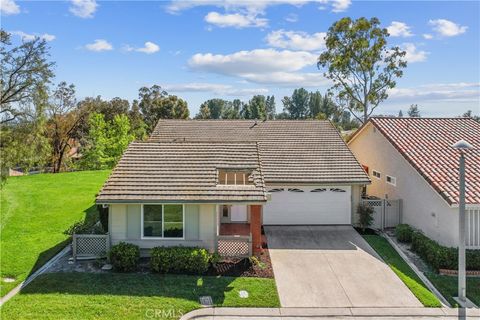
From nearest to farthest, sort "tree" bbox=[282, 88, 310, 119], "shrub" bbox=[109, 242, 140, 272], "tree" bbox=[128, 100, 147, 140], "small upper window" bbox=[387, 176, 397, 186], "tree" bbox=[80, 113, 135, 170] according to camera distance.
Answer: "shrub" bbox=[109, 242, 140, 272]
"small upper window" bbox=[387, 176, 397, 186]
"tree" bbox=[80, 113, 135, 170]
"tree" bbox=[128, 100, 147, 140]
"tree" bbox=[282, 88, 310, 119]

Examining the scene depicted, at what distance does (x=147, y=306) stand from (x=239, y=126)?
53.5ft

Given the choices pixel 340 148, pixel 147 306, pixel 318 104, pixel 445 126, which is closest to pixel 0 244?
pixel 147 306

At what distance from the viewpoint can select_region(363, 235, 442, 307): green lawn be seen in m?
11.8

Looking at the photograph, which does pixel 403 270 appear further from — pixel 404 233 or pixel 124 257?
pixel 124 257

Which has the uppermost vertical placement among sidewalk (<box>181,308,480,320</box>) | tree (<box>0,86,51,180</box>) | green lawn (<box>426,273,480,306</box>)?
tree (<box>0,86,51,180</box>)

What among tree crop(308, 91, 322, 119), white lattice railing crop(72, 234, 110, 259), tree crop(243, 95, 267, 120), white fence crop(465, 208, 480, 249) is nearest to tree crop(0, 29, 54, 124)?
white lattice railing crop(72, 234, 110, 259)

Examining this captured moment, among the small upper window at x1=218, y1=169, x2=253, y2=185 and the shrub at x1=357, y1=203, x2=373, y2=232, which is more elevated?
the small upper window at x1=218, y1=169, x2=253, y2=185

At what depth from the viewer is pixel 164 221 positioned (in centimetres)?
1448

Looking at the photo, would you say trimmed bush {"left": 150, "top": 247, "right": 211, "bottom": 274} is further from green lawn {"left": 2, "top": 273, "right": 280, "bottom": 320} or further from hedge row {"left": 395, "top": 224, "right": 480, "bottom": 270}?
hedge row {"left": 395, "top": 224, "right": 480, "bottom": 270}

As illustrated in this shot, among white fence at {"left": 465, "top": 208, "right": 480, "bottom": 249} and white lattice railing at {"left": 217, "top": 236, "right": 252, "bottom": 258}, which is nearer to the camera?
white lattice railing at {"left": 217, "top": 236, "right": 252, "bottom": 258}

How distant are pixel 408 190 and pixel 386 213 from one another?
173 centimetres

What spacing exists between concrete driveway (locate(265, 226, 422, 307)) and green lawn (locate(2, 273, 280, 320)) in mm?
1072

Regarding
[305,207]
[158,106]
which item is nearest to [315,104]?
[158,106]

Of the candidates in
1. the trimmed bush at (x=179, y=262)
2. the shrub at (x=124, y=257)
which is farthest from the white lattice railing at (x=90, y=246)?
the trimmed bush at (x=179, y=262)
